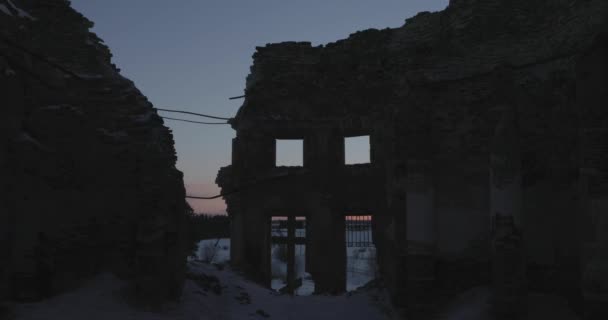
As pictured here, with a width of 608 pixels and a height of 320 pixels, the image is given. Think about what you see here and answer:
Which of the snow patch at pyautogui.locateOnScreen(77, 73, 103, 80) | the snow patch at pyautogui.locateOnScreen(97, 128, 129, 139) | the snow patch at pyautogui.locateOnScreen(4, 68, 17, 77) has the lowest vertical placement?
the snow patch at pyautogui.locateOnScreen(97, 128, 129, 139)

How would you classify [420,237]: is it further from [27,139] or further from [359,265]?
[359,265]

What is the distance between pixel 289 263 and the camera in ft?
43.8

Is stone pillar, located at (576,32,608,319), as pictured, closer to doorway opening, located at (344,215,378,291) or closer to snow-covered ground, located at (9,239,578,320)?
snow-covered ground, located at (9,239,578,320)

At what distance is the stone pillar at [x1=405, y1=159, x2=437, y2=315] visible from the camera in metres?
8.02

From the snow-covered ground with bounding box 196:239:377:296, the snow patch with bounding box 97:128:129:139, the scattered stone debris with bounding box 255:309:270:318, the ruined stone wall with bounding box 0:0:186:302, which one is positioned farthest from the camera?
the snow-covered ground with bounding box 196:239:377:296

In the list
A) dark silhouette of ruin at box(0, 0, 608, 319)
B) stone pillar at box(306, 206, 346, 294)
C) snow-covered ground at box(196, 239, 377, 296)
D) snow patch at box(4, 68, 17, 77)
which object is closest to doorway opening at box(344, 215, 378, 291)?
snow-covered ground at box(196, 239, 377, 296)

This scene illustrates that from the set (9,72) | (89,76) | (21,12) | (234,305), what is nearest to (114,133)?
(89,76)

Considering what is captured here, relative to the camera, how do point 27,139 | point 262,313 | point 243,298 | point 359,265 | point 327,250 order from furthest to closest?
point 359,265, point 327,250, point 243,298, point 262,313, point 27,139

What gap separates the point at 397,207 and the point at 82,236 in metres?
5.52

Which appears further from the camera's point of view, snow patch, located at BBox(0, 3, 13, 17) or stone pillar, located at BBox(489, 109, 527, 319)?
snow patch, located at BBox(0, 3, 13, 17)

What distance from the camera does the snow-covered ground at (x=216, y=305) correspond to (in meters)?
6.27

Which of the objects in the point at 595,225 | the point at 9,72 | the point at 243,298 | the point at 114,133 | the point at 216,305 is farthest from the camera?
the point at 243,298

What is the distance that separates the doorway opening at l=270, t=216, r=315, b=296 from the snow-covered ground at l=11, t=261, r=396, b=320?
196cm

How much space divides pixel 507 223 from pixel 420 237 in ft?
5.39
